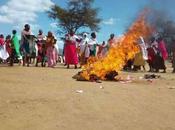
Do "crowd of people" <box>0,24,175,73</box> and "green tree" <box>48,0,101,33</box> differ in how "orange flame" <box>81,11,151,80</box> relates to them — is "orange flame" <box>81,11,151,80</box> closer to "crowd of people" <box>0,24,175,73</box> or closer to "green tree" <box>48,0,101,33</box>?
"crowd of people" <box>0,24,175,73</box>

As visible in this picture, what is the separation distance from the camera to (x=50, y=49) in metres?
26.2

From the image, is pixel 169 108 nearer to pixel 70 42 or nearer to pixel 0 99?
pixel 0 99

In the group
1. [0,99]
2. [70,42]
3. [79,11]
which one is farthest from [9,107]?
[79,11]

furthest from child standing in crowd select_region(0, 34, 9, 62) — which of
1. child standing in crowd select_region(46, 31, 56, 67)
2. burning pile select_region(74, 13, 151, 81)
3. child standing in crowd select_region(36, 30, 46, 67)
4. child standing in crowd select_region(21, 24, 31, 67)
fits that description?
burning pile select_region(74, 13, 151, 81)

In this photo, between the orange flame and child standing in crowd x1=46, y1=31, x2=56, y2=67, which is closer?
the orange flame

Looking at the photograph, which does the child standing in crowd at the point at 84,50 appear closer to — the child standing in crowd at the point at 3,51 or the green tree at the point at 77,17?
the child standing in crowd at the point at 3,51

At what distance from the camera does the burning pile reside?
698 inches

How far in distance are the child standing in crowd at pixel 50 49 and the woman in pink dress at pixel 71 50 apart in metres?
0.71

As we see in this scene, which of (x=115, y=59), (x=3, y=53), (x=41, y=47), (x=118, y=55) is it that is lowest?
(x=115, y=59)

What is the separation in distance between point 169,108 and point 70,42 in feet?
48.6

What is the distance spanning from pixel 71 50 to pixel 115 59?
7695mm

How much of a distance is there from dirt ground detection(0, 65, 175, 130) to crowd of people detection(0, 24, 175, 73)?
9.70 m

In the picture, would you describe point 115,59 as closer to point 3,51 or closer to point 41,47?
point 41,47

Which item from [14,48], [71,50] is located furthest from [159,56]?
[14,48]
